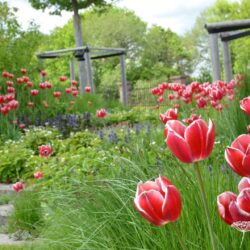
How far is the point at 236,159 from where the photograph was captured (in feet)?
5.24

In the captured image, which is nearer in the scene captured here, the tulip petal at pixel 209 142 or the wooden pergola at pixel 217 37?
the tulip petal at pixel 209 142

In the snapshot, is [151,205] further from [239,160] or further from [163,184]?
[239,160]

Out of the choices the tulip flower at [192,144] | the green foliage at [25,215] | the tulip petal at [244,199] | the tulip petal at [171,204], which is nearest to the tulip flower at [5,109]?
the green foliage at [25,215]

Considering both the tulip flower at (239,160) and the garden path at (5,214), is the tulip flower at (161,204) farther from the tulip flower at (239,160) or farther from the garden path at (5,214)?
the garden path at (5,214)

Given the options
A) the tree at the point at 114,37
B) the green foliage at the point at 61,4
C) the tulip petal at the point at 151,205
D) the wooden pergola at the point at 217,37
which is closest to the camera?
the tulip petal at the point at 151,205

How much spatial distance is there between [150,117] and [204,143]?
11.3m

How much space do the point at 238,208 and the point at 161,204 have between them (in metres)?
0.21

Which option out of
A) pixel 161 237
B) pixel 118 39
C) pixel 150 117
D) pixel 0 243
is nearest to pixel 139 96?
pixel 150 117

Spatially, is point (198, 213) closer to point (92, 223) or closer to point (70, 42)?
point (92, 223)

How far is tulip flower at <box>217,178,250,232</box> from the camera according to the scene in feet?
4.73

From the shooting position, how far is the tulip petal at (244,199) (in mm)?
1440

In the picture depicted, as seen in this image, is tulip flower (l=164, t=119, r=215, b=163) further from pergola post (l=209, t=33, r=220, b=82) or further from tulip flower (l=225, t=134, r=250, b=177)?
pergola post (l=209, t=33, r=220, b=82)

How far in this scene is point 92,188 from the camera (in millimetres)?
3203

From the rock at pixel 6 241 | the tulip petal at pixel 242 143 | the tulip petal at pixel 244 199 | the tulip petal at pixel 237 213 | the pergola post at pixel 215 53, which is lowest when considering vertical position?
the rock at pixel 6 241
